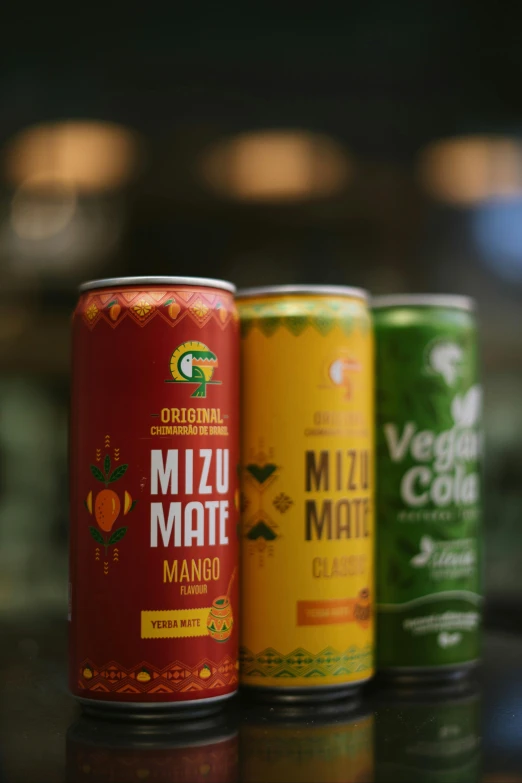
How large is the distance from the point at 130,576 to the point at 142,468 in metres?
0.08

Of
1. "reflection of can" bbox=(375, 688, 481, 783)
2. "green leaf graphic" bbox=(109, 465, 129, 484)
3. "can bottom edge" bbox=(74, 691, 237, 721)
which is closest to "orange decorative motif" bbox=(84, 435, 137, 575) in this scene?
"green leaf graphic" bbox=(109, 465, 129, 484)

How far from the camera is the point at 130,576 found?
2.54ft

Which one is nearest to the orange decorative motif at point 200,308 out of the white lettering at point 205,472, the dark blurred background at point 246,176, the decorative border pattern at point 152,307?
the decorative border pattern at point 152,307

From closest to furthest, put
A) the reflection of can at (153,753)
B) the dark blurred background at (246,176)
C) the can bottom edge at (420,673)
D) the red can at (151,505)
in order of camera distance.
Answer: the reflection of can at (153,753)
the red can at (151,505)
the can bottom edge at (420,673)
the dark blurred background at (246,176)

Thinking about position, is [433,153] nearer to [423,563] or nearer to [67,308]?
[67,308]

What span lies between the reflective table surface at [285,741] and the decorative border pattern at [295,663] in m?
0.03

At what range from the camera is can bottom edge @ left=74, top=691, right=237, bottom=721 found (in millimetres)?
770

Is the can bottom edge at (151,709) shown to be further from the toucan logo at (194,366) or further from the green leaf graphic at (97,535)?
the toucan logo at (194,366)

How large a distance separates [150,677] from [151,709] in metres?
0.03

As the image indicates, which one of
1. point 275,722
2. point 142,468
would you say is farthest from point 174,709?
point 142,468

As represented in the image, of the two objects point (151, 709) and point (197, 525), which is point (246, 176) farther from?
point (151, 709)

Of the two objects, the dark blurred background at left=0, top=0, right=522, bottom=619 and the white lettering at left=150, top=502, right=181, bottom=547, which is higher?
the dark blurred background at left=0, top=0, right=522, bottom=619

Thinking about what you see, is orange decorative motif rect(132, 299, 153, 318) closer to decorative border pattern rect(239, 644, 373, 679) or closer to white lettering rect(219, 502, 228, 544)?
white lettering rect(219, 502, 228, 544)

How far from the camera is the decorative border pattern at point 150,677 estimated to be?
0.77m
